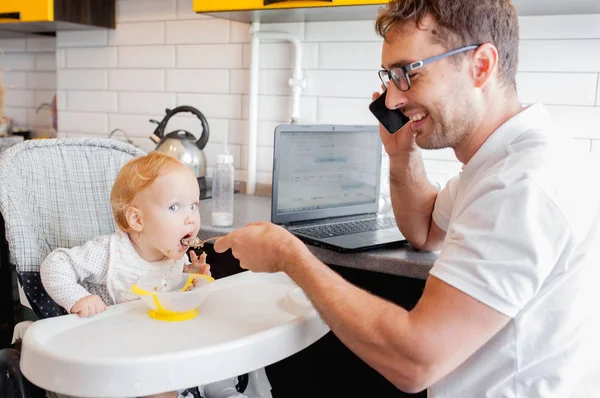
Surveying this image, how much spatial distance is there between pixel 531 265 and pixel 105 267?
968 millimetres

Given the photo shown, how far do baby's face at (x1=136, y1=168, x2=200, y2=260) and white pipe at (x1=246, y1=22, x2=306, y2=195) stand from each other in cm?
87

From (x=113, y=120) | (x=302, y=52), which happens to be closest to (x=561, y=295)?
(x=302, y=52)

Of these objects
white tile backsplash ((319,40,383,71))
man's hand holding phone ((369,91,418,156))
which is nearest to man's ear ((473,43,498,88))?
man's hand holding phone ((369,91,418,156))

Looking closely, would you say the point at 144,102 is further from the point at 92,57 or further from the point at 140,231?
the point at 140,231

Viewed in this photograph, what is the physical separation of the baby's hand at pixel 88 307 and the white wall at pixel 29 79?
2086 millimetres

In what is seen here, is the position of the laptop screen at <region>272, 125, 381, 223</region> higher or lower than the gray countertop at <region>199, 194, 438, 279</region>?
higher

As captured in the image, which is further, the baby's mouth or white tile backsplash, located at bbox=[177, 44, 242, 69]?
white tile backsplash, located at bbox=[177, 44, 242, 69]

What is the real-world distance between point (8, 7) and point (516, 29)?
214 centimetres

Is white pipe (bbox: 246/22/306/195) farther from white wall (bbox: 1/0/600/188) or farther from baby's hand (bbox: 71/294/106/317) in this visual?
baby's hand (bbox: 71/294/106/317)

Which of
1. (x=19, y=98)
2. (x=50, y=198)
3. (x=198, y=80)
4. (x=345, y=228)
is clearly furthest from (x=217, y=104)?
(x=19, y=98)

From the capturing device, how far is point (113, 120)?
2.84 metres

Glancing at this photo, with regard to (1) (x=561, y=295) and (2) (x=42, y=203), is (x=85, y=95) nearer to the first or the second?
(2) (x=42, y=203)

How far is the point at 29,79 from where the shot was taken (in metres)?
3.14

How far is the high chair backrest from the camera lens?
143 cm
